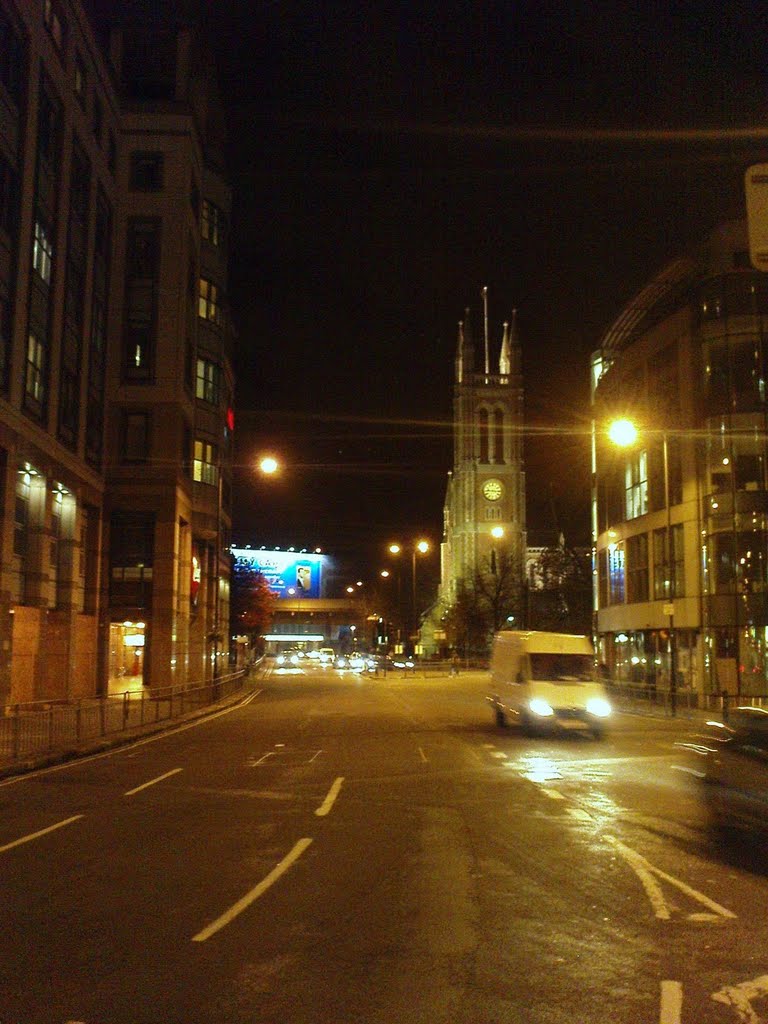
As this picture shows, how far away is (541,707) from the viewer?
75.9 feet

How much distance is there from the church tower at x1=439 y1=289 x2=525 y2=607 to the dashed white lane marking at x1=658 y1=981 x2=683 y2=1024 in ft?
413

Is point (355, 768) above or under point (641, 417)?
under

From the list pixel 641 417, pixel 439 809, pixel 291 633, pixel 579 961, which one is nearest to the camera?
pixel 579 961

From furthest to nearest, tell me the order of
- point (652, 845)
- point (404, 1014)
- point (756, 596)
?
1. point (756, 596)
2. point (652, 845)
3. point (404, 1014)

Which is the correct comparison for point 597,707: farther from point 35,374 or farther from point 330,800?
point 35,374

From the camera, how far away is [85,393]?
40.1m

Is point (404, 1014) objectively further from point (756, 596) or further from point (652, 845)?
point (756, 596)

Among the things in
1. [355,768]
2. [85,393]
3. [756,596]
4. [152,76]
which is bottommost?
[355,768]

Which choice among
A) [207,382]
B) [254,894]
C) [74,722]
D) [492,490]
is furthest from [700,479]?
[492,490]

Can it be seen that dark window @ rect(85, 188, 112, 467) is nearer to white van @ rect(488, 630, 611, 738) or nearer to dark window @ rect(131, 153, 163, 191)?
dark window @ rect(131, 153, 163, 191)

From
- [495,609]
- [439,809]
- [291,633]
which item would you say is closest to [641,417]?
[439,809]

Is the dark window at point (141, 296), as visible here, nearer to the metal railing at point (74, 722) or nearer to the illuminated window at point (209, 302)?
the illuminated window at point (209, 302)

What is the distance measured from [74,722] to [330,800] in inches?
471

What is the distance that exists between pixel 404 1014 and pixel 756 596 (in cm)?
3538
